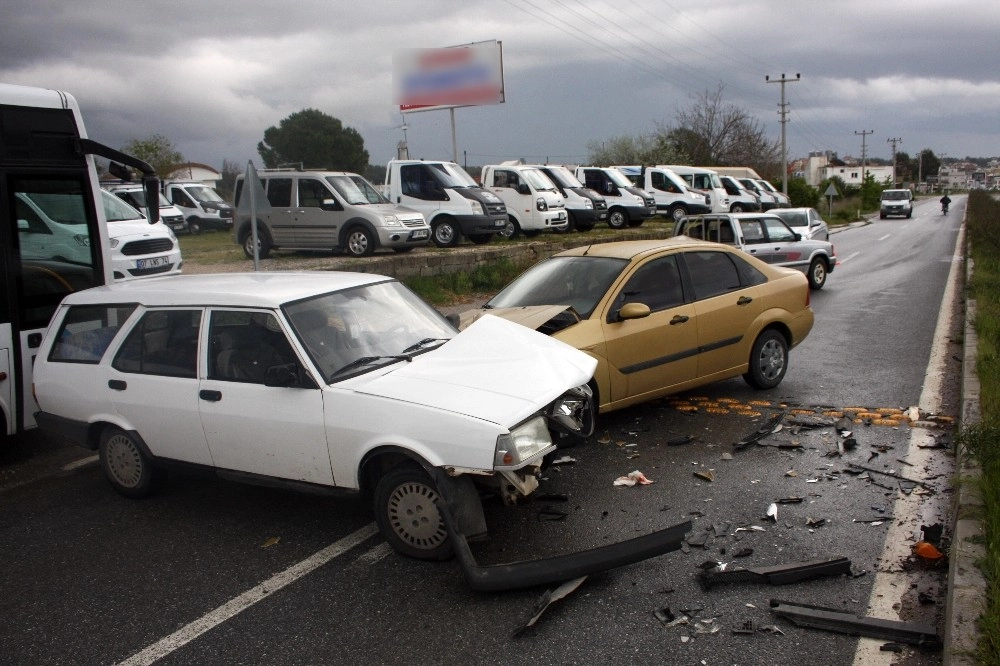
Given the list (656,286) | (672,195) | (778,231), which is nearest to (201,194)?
(672,195)

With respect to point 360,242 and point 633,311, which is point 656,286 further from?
point 360,242

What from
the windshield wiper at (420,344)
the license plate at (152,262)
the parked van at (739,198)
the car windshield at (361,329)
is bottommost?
the windshield wiper at (420,344)

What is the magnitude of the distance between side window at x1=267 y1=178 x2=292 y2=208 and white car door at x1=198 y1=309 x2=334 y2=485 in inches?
518

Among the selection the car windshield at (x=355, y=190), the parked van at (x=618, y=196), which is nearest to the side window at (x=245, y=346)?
the car windshield at (x=355, y=190)

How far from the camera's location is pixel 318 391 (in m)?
4.79

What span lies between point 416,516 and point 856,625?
7.42 feet

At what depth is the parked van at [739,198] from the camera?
113ft

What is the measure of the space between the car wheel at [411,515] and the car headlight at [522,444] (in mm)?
483

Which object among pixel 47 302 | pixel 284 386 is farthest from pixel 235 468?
pixel 47 302

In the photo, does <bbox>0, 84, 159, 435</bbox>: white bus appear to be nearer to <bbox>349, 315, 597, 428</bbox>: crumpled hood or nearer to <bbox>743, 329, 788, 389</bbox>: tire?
<bbox>349, 315, 597, 428</bbox>: crumpled hood

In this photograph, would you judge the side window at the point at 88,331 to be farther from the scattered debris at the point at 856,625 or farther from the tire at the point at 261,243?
the tire at the point at 261,243

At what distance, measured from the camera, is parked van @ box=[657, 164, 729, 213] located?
111 ft

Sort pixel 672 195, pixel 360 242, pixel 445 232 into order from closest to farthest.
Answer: pixel 360 242 < pixel 445 232 < pixel 672 195

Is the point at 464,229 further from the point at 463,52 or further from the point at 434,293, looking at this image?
the point at 463,52
